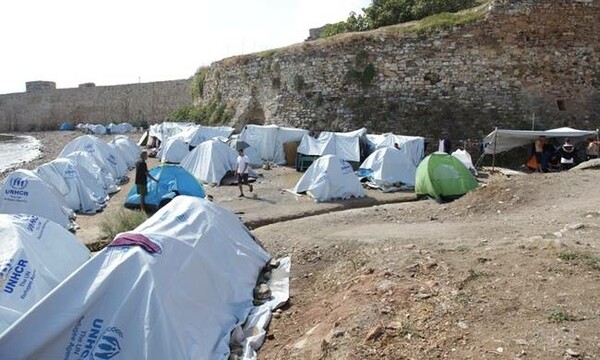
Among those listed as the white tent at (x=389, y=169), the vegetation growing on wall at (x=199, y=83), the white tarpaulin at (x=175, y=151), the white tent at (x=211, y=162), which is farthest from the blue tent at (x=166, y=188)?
the vegetation growing on wall at (x=199, y=83)

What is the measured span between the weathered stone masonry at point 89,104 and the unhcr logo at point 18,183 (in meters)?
39.2

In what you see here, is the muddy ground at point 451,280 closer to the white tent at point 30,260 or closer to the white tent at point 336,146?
the white tent at point 30,260

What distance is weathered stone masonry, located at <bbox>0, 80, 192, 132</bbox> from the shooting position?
5200 cm

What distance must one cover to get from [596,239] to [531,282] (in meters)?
2.21

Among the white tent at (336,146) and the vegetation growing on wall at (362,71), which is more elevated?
the vegetation growing on wall at (362,71)

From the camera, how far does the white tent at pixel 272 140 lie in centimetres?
2028

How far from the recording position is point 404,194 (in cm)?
1426

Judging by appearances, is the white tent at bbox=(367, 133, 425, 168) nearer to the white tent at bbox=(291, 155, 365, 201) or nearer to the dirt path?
the white tent at bbox=(291, 155, 365, 201)

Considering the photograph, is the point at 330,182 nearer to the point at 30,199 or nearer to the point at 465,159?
the point at 465,159

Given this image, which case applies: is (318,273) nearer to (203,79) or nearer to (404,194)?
(404,194)

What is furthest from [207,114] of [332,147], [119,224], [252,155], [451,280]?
[451,280]

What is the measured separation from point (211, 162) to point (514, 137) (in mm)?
9622

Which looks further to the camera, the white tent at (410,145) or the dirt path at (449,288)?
the white tent at (410,145)

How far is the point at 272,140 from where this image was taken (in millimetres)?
20359
